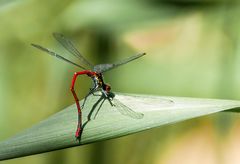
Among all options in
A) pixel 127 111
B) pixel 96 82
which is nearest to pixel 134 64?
pixel 96 82

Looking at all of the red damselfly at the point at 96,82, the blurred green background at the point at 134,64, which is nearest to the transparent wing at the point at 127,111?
the red damselfly at the point at 96,82

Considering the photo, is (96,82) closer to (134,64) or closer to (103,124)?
(134,64)

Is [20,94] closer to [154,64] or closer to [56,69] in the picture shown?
[56,69]

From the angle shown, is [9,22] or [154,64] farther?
[9,22]

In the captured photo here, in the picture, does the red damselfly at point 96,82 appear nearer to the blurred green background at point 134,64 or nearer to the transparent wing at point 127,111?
the transparent wing at point 127,111

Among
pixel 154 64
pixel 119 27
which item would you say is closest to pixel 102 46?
pixel 119 27

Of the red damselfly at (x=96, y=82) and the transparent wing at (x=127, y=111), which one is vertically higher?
the red damselfly at (x=96, y=82)
